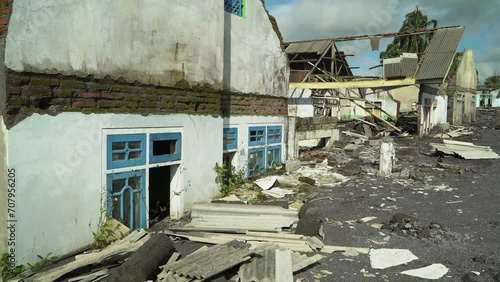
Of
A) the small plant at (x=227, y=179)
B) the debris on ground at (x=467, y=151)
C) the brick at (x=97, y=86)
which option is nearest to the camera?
the brick at (x=97, y=86)

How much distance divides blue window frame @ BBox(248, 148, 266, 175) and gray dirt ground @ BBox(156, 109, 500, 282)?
67.5 inches

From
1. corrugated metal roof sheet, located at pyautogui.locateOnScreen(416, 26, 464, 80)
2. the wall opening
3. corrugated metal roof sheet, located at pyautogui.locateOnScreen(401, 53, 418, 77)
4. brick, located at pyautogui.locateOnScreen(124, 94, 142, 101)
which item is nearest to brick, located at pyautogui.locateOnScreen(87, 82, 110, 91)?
brick, located at pyautogui.locateOnScreen(124, 94, 142, 101)

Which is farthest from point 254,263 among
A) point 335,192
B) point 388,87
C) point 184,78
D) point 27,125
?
point 388,87

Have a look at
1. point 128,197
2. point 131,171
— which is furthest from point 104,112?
point 128,197

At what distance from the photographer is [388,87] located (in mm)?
18141

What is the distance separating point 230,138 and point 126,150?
3497 millimetres

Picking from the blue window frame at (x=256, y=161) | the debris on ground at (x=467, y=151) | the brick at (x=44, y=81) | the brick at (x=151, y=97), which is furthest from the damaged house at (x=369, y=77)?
the brick at (x=44, y=81)

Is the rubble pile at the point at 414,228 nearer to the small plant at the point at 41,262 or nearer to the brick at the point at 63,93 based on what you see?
the small plant at the point at 41,262

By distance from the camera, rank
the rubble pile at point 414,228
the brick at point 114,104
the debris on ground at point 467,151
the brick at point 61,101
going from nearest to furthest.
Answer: the brick at point 61,101
the brick at point 114,104
the rubble pile at point 414,228
the debris on ground at point 467,151

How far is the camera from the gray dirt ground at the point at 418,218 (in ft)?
14.8

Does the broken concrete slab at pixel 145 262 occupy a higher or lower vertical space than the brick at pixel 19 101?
lower

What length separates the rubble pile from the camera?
18.7 ft

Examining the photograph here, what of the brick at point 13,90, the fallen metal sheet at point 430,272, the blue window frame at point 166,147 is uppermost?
the brick at point 13,90

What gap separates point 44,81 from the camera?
4.38 meters
